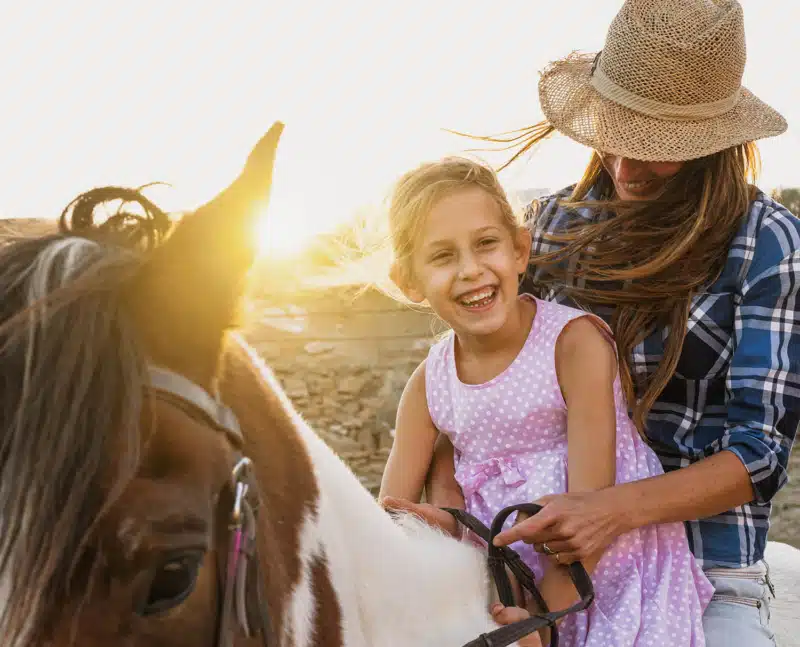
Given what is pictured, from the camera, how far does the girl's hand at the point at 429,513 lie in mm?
1806

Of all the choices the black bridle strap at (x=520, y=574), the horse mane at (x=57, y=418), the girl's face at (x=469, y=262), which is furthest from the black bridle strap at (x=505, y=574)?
the horse mane at (x=57, y=418)

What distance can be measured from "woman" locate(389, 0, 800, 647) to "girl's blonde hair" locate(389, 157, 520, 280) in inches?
16.4

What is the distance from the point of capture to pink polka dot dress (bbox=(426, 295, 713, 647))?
1779 millimetres

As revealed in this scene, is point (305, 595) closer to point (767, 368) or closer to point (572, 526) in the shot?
point (572, 526)

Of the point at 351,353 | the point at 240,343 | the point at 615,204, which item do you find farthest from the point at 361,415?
the point at 240,343

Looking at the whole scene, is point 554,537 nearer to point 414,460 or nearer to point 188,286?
point 414,460

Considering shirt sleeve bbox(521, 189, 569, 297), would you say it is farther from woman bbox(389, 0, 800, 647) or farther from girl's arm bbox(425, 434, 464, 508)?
girl's arm bbox(425, 434, 464, 508)

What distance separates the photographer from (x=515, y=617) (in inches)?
62.1

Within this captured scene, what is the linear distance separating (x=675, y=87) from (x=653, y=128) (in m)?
0.12

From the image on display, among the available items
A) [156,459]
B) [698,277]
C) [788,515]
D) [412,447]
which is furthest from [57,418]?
[788,515]

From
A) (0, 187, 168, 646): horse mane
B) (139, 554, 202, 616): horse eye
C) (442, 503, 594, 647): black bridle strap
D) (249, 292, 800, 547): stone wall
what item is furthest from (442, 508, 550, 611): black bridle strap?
(249, 292, 800, 547): stone wall

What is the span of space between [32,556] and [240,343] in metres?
0.50

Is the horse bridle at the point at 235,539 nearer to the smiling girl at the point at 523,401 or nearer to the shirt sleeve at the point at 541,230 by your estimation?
the smiling girl at the point at 523,401

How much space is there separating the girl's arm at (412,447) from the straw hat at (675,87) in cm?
81
